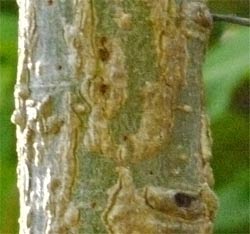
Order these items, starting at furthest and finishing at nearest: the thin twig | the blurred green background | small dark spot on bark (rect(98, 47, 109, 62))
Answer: the blurred green background → the thin twig → small dark spot on bark (rect(98, 47, 109, 62))

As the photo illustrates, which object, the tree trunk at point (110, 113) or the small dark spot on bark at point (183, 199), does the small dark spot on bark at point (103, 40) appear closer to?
the tree trunk at point (110, 113)

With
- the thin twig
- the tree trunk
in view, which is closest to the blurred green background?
the thin twig

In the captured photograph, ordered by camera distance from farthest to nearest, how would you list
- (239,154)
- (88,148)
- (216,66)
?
(239,154)
(216,66)
(88,148)

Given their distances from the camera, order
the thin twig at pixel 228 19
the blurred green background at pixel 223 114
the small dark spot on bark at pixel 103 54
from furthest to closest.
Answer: the blurred green background at pixel 223 114 < the thin twig at pixel 228 19 < the small dark spot on bark at pixel 103 54

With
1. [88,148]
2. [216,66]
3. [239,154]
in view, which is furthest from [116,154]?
[239,154]

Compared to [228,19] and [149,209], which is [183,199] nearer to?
[149,209]

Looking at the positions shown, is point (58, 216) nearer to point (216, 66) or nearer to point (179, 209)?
point (179, 209)

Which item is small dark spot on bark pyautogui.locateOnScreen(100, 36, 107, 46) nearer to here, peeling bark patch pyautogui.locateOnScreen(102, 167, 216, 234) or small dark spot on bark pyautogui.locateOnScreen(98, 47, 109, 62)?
small dark spot on bark pyautogui.locateOnScreen(98, 47, 109, 62)

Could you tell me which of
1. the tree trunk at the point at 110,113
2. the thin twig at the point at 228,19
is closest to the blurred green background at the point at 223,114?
the thin twig at the point at 228,19
